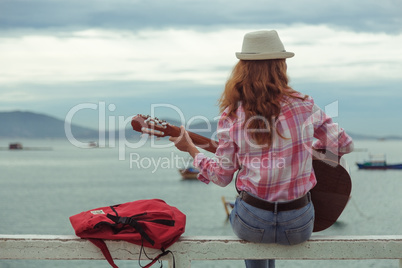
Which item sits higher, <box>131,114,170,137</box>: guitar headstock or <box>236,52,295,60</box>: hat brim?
<box>236,52,295,60</box>: hat brim

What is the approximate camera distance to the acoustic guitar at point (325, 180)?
2.71 metres

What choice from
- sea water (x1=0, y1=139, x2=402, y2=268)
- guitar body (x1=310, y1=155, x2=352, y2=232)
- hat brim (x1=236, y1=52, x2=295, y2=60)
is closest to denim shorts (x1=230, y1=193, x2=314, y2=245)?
guitar body (x1=310, y1=155, x2=352, y2=232)

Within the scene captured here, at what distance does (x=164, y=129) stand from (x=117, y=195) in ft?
184

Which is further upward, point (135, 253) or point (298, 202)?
point (298, 202)

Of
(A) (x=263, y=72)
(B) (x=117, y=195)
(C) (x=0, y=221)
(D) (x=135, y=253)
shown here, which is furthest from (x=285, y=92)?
(B) (x=117, y=195)

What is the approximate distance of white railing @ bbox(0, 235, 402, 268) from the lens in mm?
2592

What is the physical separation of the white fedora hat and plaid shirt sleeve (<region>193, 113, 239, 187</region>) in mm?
303

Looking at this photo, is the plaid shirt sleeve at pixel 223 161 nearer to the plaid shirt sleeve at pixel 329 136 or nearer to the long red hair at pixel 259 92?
the long red hair at pixel 259 92

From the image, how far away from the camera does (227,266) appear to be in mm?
28688

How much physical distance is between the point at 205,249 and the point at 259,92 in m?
0.79

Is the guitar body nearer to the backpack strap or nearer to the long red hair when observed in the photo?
the long red hair

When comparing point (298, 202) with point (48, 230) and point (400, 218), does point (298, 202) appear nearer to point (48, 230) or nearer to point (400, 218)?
point (48, 230)

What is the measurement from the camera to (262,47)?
2.44m

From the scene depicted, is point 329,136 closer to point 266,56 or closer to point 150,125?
point 266,56
